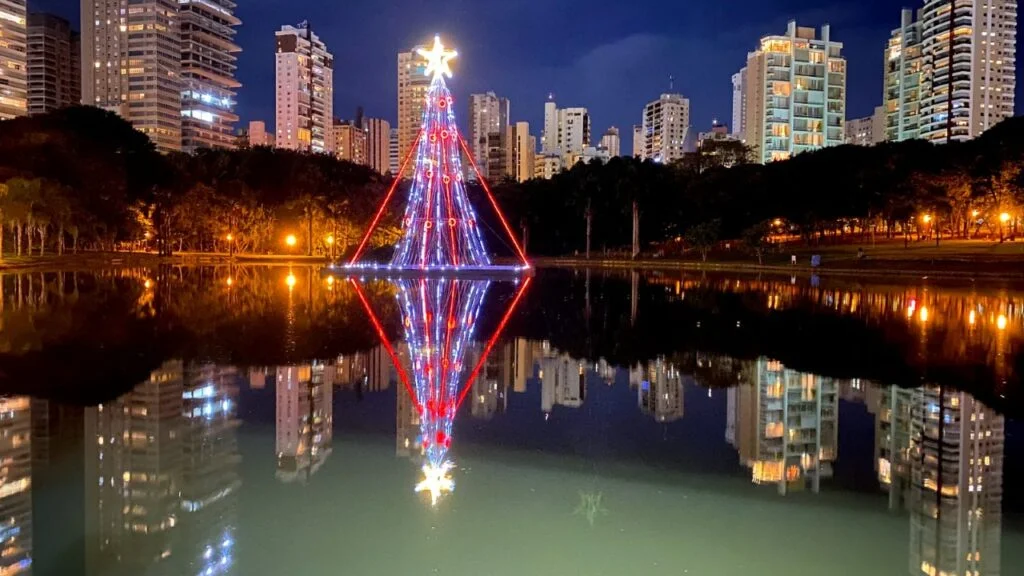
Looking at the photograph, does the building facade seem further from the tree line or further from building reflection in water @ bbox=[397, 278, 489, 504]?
building reflection in water @ bbox=[397, 278, 489, 504]

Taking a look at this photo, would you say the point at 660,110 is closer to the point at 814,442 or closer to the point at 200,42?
the point at 200,42

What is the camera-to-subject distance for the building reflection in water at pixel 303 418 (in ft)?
24.0

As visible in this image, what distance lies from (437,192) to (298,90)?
460ft

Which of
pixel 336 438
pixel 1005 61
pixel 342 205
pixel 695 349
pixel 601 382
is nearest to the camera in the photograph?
pixel 336 438

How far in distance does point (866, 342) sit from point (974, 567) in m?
10.8

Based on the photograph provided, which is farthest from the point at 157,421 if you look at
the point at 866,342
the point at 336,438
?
the point at 866,342

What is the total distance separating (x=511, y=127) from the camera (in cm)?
17938

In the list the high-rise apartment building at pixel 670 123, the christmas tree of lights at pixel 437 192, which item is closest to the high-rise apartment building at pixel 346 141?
the high-rise apartment building at pixel 670 123

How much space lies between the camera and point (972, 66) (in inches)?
4963

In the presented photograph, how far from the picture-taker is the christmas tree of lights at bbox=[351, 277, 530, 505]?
7.55 meters

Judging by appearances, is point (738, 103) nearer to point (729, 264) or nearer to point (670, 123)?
point (670, 123)

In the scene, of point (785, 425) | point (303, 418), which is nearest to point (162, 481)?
point (303, 418)

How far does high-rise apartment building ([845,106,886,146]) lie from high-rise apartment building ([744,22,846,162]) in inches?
1469

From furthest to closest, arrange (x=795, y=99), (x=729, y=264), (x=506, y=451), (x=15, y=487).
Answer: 1. (x=795, y=99)
2. (x=729, y=264)
3. (x=506, y=451)
4. (x=15, y=487)
